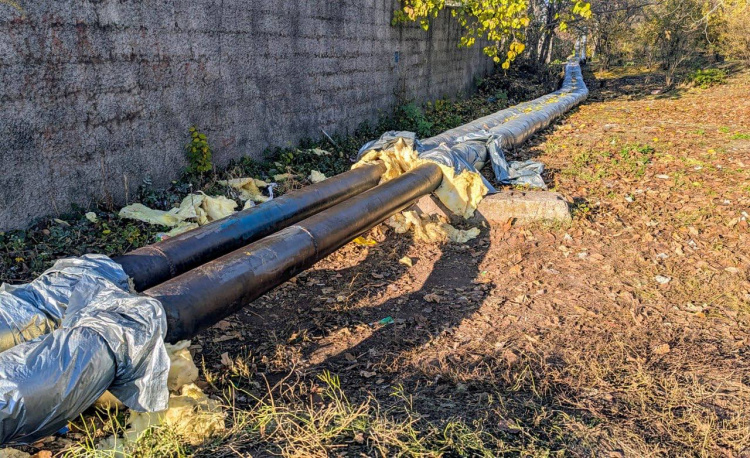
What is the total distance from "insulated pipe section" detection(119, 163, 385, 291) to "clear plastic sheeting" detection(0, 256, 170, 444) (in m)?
0.40

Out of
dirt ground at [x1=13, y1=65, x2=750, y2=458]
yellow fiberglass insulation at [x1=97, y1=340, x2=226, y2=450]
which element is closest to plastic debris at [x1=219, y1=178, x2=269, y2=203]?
dirt ground at [x1=13, y1=65, x2=750, y2=458]

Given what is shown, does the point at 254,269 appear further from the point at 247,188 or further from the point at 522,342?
the point at 247,188

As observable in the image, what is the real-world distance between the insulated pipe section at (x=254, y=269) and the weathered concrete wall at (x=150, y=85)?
209cm

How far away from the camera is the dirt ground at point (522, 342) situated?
223 centimetres

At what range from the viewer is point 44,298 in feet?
8.13

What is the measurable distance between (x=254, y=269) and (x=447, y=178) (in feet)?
9.63

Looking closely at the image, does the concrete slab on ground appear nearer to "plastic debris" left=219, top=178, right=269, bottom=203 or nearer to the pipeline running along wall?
"plastic debris" left=219, top=178, right=269, bottom=203

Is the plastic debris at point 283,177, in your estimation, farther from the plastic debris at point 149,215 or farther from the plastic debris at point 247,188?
the plastic debris at point 149,215

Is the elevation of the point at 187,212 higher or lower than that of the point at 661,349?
higher

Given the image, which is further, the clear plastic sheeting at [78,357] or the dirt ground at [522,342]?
the dirt ground at [522,342]

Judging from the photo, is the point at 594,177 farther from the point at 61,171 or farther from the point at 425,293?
the point at 61,171

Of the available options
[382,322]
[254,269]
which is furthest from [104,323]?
[382,322]

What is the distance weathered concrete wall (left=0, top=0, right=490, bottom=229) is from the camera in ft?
13.0

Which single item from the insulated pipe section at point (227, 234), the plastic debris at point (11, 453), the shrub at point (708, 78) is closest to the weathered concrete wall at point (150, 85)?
the insulated pipe section at point (227, 234)
